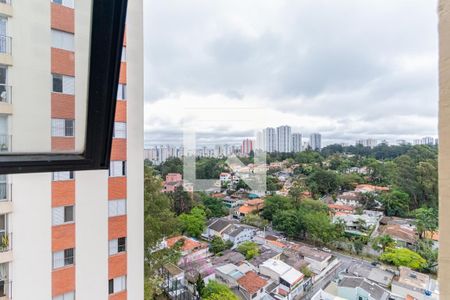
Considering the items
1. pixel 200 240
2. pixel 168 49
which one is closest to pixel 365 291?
pixel 200 240

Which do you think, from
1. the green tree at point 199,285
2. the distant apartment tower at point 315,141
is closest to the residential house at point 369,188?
the distant apartment tower at point 315,141

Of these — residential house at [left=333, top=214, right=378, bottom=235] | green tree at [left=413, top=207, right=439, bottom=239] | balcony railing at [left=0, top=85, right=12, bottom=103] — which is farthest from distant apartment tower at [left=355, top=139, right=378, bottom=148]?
balcony railing at [left=0, top=85, right=12, bottom=103]

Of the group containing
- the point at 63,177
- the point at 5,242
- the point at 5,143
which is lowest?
the point at 5,242

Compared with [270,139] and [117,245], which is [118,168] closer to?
[117,245]

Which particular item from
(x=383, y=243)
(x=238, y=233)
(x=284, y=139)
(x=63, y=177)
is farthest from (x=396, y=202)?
(x=63, y=177)

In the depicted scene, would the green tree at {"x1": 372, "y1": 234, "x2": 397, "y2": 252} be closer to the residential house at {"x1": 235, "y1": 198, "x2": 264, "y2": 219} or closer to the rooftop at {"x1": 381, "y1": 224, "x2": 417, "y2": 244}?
the rooftop at {"x1": 381, "y1": 224, "x2": 417, "y2": 244}

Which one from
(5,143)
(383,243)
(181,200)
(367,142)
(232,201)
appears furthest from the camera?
(232,201)

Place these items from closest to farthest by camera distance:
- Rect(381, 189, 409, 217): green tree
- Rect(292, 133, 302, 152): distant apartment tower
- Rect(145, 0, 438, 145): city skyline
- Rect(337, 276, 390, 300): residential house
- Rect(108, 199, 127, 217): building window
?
Rect(145, 0, 438, 145): city skyline, Rect(108, 199, 127, 217): building window, Rect(381, 189, 409, 217): green tree, Rect(337, 276, 390, 300): residential house, Rect(292, 133, 302, 152): distant apartment tower
